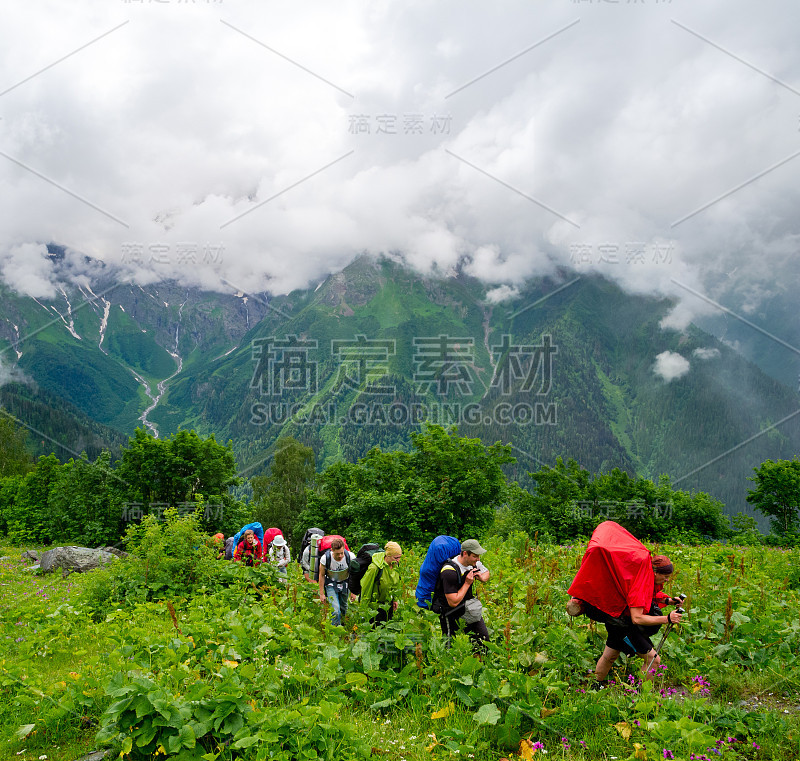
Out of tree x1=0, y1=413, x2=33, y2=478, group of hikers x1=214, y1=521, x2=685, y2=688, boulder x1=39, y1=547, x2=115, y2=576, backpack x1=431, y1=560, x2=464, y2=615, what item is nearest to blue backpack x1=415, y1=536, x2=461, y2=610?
group of hikers x1=214, y1=521, x2=685, y2=688

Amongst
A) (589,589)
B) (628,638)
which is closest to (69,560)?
(589,589)

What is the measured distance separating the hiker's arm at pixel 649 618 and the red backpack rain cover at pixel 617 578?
63 millimetres

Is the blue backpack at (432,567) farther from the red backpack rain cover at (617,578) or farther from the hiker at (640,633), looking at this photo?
the hiker at (640,633)

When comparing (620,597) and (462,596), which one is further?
(462,596)

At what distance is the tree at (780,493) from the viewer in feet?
146

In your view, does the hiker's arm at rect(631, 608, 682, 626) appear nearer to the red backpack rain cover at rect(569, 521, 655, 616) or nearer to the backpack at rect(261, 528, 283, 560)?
the red backpack rain cover at rect(569, 521, 655, 616)

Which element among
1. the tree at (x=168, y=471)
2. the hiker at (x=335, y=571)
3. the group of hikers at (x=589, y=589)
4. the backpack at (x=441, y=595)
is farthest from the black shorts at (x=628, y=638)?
the tree at (x=168, y=471)

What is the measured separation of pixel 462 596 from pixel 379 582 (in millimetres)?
1903

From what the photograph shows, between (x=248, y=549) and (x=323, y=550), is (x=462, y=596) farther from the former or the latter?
(x=248, y=549)

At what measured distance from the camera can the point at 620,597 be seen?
5652 mm

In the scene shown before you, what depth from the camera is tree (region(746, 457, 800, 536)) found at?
4438 cm

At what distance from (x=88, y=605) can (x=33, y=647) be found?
236 centimetres

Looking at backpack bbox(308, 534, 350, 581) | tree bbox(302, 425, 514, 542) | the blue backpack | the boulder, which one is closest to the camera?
the blue backpack

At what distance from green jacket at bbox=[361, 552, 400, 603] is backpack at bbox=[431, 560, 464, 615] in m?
1.25
